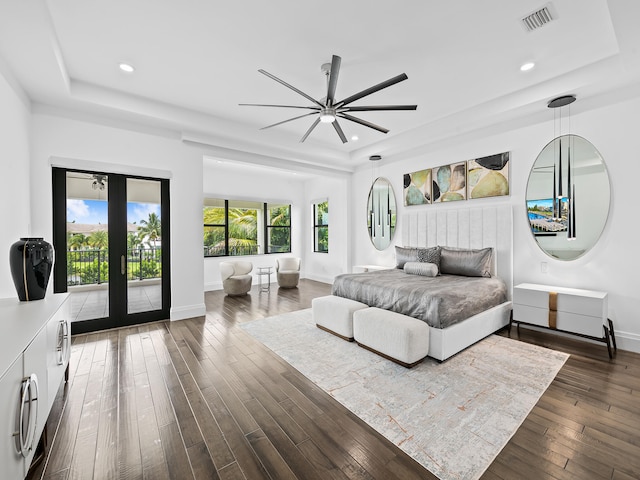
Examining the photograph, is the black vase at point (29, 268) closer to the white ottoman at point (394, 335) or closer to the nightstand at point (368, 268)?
the white ottoman at point (394, 335)

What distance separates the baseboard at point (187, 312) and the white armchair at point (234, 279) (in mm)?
1406

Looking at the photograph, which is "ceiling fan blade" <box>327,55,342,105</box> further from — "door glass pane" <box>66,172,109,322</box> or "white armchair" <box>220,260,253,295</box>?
"white armchair" <box>220,260,253,295</box>

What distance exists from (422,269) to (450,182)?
1.76 meters

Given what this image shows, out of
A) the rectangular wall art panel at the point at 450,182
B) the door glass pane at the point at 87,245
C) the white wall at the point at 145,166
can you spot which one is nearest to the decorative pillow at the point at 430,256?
the rectangular wall art panel at the point at 450,182

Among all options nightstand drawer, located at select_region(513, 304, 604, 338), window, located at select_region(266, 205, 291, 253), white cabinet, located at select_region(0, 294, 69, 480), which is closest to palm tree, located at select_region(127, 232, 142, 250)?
white cabinet, located at select_region(0, 294, 69, 480)

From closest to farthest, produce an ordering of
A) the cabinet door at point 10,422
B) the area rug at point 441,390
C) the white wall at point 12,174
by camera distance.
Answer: the cabinet door at point 10,422 → the area rug at point 441,390 → the white wall at point 12,174

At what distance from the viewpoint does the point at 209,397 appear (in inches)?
94.0

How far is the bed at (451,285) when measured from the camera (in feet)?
10.1

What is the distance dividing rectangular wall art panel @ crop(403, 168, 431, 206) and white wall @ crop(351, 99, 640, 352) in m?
0.96

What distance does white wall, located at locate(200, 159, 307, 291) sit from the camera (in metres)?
7.05

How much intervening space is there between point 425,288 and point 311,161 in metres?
3.77

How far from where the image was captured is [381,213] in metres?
6.31

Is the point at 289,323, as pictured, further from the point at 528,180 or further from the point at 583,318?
the point at 528,180

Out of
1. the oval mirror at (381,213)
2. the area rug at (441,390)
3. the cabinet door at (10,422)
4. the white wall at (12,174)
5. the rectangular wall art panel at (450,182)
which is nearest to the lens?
the cabinet door at (10,422)
